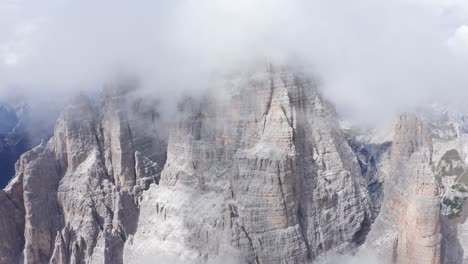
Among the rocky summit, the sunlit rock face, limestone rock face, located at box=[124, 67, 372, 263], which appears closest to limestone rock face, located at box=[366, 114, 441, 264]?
the rocky summit

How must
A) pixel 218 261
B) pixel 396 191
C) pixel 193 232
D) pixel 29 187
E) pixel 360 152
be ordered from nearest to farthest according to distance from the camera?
pixel 396 191, pixel 218 261, pixel 193 232, pixel 29 187, pixel 360 152

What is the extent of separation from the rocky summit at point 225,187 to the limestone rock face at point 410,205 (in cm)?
5

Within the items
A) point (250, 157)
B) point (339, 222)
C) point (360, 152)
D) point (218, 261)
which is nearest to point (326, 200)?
point (339, 222)

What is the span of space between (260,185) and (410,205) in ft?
21.8

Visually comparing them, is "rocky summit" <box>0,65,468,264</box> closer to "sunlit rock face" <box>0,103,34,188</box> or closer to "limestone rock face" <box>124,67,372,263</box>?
"limestone rock face" <box>124,67,372,263</box>

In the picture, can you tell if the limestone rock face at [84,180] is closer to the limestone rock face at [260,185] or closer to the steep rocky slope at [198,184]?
the steep rocky slope at [198,184]

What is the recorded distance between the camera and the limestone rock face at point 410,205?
1916 centimetres

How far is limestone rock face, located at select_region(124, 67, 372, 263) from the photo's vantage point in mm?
22328

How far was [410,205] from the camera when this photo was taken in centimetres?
1970

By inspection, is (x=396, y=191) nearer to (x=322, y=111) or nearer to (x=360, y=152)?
(x=322, y=111)

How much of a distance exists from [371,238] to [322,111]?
6809mm

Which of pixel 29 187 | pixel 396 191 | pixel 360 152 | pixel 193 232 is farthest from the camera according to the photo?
pixel 360 152

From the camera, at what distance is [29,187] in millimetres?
30438

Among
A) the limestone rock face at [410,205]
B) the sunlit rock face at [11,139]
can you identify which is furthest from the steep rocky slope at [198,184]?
the sunlit rock face at [11,139]
